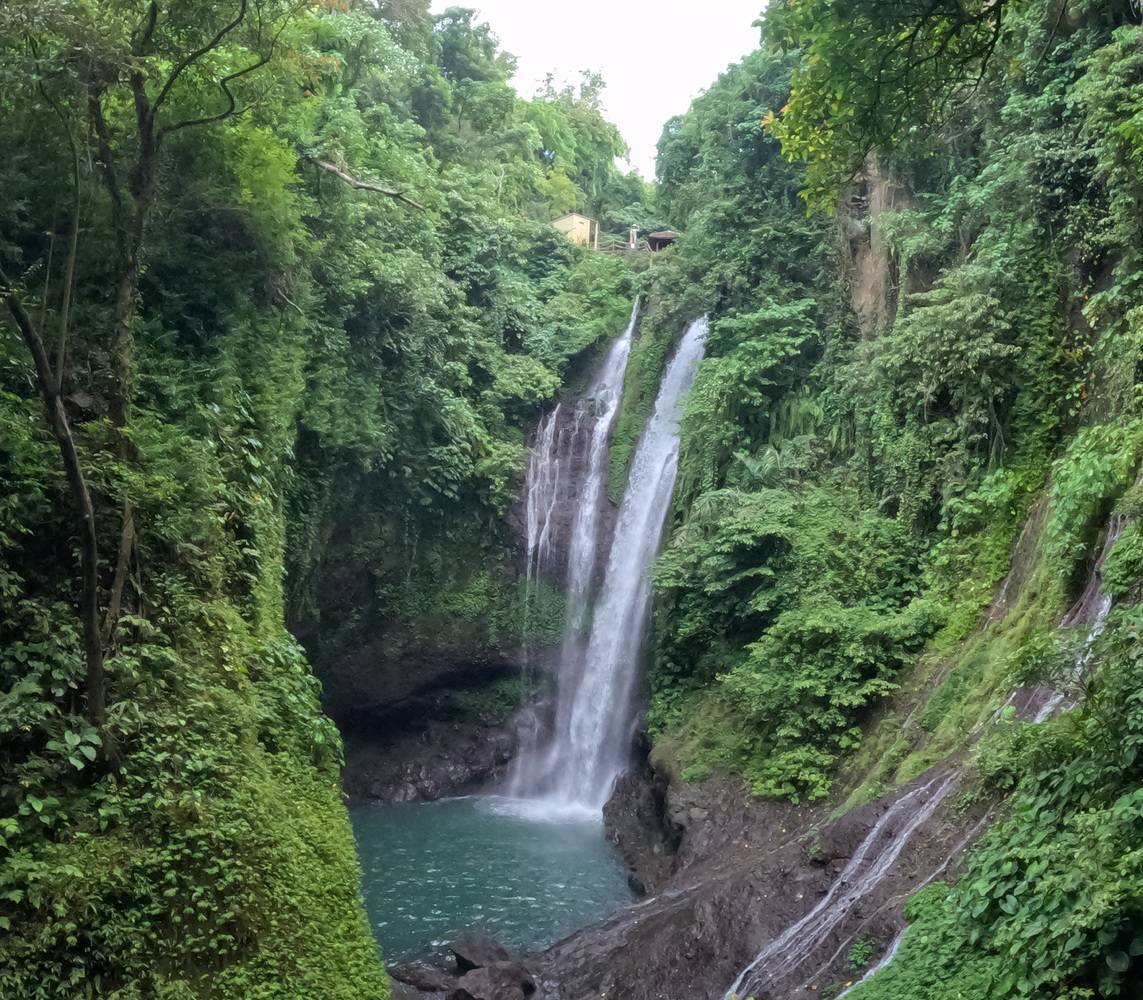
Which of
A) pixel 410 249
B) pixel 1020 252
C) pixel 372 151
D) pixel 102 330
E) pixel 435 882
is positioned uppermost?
pixel 372 151

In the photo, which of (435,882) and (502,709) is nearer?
(435,882)

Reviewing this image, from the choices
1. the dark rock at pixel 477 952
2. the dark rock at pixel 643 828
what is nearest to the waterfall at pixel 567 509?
the dark rock at pixel 643 828

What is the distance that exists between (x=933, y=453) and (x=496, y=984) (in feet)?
26.3

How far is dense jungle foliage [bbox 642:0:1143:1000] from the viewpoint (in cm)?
498

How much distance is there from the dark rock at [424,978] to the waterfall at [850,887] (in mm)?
2893

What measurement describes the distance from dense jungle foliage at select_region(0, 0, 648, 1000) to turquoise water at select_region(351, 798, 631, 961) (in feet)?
11.4

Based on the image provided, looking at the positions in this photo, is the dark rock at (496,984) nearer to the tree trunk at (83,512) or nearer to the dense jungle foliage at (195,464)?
the dense jungle foliage at (195,464)

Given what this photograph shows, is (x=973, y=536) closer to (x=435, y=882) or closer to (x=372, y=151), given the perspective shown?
(x=435, y=882)

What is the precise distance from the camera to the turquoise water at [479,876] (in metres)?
10.5

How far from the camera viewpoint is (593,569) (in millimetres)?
17531

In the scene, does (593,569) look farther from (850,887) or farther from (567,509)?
(850,887)

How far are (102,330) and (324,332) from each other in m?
5.15

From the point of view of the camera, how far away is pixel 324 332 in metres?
13.5

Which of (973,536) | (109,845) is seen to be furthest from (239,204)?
(973,536)
